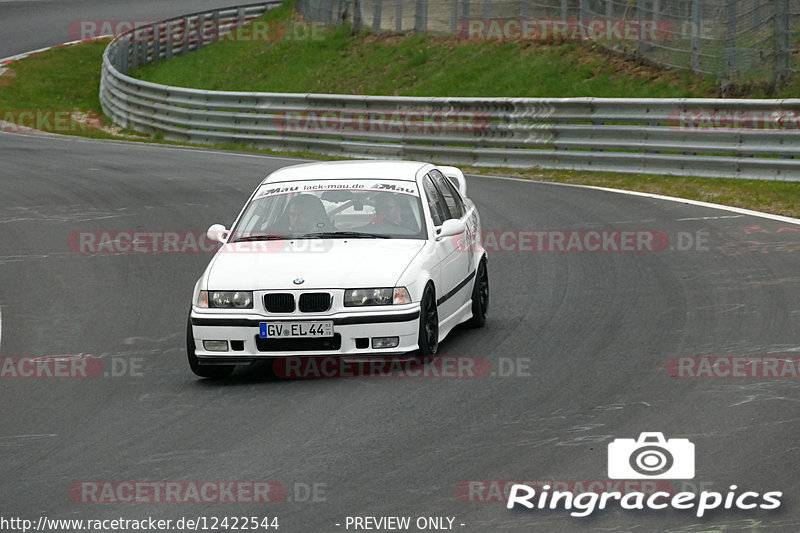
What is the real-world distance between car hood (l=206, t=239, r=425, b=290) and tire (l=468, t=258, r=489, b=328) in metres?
1.03

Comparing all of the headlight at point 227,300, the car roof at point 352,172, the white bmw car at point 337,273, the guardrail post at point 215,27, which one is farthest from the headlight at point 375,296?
the guardrail post at point 215,27

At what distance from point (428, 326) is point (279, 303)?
1.10m

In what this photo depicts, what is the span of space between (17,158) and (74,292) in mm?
13059

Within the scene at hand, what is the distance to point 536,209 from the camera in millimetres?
17516

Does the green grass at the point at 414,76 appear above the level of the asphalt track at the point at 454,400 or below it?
below

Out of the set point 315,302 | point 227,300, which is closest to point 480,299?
point 315,302

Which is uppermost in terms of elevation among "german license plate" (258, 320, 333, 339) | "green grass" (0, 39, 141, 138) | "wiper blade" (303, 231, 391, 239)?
"wiper blade" (303, 231, 391, 239)

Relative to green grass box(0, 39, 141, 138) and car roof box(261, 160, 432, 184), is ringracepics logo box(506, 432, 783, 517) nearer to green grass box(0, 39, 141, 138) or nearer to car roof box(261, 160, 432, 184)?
car roof box(261, 160, 432, 184)

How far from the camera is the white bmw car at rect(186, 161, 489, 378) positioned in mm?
9242

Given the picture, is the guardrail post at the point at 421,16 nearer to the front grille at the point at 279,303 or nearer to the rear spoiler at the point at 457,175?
the rear spoiler at the point at 457,175

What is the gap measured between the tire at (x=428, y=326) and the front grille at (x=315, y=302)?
2.18 feet

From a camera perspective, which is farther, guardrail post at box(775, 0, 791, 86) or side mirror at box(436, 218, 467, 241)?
guardrail post at box(775, 0, 791, 86)

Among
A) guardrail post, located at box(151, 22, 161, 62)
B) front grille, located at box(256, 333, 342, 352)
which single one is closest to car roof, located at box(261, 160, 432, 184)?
front grille, located at box(256, 333, 342, 352)

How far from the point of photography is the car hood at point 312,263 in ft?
30.6
